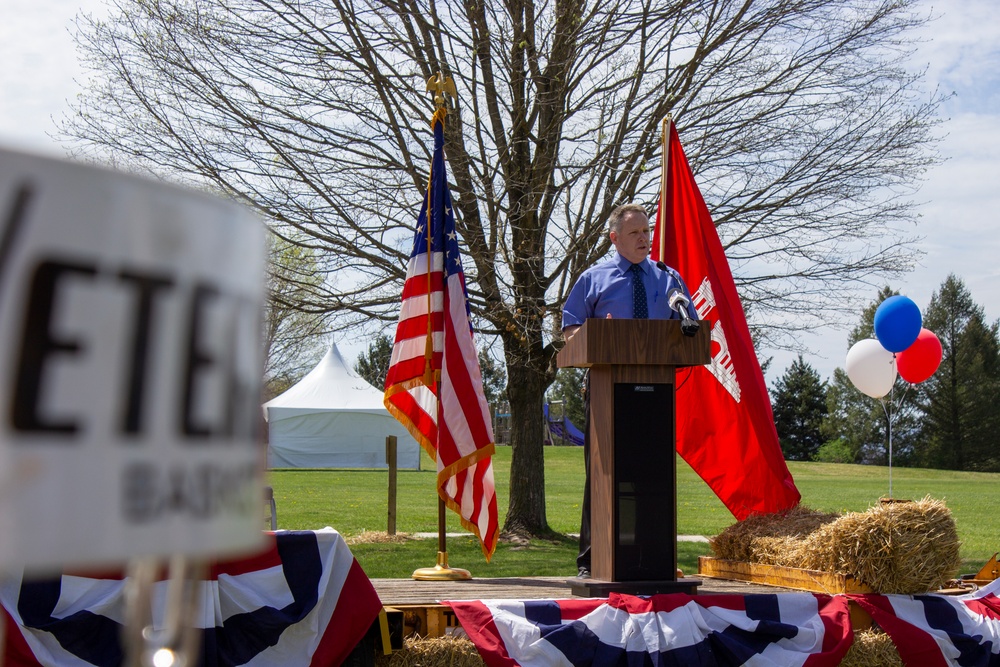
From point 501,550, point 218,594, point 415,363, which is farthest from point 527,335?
point 218,594

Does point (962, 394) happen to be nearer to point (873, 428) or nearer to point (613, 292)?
point (873, 428)

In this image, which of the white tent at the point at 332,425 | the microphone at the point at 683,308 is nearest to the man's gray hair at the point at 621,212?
the microphone at the point at 683,308

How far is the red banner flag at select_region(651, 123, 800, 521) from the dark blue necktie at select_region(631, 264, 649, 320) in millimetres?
1221

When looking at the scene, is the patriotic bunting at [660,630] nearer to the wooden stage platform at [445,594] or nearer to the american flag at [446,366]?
the wooden stage platform at [445,594]

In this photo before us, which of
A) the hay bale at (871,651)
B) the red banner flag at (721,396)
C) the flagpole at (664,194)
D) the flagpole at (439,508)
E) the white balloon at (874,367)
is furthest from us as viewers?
the white balloon at (874,367)

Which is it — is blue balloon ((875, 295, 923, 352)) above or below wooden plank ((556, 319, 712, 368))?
above

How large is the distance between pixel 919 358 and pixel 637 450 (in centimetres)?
577

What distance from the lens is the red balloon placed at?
9.35 meters

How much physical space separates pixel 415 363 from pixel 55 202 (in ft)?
17.3

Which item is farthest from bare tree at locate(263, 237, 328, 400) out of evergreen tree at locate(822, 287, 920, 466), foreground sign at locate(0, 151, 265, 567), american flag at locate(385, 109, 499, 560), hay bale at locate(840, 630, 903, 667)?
evergreen tree at locate(822, 287, 920, 466)

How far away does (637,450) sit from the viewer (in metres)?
4.68

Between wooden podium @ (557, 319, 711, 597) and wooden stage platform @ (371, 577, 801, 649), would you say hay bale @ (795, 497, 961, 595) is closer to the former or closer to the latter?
wooden stage platform @ (371, 577, 801, 649)

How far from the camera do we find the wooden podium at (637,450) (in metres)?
4.60

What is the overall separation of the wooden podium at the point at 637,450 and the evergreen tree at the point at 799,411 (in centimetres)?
4612
